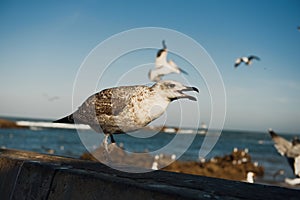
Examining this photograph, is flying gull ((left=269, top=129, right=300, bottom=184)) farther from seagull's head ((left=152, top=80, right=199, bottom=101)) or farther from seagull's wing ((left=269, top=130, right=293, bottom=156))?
seagull's head ((left=152, top=80, right=199, bottom=101))

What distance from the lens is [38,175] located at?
9.84 feet

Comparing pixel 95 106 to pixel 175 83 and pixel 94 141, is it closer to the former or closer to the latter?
pixel 94 141

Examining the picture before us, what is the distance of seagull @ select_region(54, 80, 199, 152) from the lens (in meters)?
3.32

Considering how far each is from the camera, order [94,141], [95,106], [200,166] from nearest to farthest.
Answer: [95,106], [94,141], [200,166]

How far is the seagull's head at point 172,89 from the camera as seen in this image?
3.33 m

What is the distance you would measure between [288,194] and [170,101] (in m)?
1.28

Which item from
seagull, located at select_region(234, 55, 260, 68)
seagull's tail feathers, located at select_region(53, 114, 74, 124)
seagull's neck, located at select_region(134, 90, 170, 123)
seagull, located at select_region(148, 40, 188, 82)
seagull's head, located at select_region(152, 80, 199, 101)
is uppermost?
seagull, located at select_region(234, 55, 260, 68)

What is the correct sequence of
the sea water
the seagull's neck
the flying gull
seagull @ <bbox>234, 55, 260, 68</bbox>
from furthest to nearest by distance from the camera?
seagull @ <bbox>234, 55, 260, 68</bbox>, the flying gull, the sea water, the seagull's neck

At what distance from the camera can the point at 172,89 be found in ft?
11.0

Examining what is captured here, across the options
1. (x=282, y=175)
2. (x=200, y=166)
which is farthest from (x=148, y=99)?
(x=282, y=175)

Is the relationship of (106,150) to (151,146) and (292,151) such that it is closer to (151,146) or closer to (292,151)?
(292,151)

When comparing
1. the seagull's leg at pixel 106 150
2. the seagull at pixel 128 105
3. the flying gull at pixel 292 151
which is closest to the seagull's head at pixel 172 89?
the seagull at pixel 128 105

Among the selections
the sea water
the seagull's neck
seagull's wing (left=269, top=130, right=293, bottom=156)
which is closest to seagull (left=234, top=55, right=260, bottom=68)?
the sea water

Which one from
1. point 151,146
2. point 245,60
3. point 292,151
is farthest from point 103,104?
point 151,146
